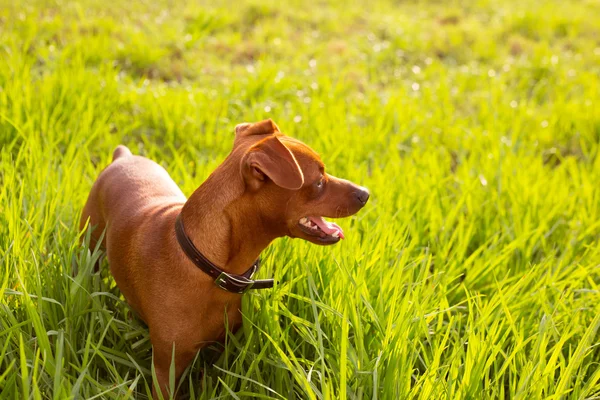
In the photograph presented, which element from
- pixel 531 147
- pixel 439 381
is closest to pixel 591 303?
pixel 439 381

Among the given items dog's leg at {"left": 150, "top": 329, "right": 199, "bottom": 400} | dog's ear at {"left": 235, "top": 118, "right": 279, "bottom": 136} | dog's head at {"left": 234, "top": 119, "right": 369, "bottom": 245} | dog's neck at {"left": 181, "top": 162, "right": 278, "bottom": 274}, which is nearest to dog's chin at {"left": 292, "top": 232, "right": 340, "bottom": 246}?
dog's head at {"left": 234, "top": 119, "right": 369, "bottom": 245}

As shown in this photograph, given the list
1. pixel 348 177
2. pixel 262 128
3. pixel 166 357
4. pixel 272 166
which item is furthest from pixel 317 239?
pixel 348 177

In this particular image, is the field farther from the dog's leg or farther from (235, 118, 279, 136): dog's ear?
(235, 118, 279, 136): dog's ear

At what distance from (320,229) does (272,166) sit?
0.38 meters

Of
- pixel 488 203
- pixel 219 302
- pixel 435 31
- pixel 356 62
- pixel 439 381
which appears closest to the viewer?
pixel 439 381

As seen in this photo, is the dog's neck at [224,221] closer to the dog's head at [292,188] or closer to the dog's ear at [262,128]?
the dog's head at [292,188]

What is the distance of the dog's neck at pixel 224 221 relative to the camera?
2260 mm

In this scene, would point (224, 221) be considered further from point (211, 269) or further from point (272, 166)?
point (272, 166)

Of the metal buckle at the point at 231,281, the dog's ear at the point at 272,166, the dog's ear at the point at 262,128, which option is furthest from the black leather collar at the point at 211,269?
the dog's ear at the point at 262,128

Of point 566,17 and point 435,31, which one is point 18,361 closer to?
point 435,31

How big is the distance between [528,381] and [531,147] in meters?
2.75

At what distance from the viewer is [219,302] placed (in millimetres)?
2410

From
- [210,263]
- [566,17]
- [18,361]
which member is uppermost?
[566,17]

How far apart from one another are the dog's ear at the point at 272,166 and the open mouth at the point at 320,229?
24cm
